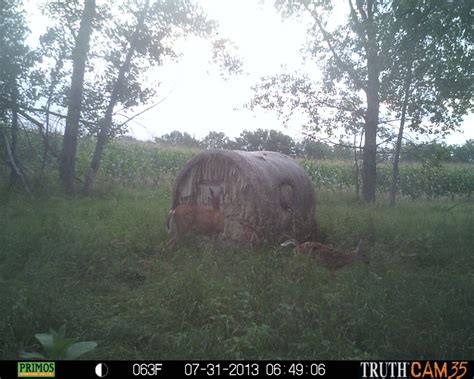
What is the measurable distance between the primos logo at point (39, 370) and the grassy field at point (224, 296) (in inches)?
19.8

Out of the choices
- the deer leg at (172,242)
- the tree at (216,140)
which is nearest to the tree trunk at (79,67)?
the deer leg at (172,242)

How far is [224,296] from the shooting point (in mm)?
4332

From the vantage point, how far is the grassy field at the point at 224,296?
354cm

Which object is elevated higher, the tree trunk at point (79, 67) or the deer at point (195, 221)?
the tree trunk at point (79, 67)

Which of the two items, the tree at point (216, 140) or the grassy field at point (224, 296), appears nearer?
the grassy field at point (224, 296)

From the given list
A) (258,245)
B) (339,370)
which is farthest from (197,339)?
(258,245)

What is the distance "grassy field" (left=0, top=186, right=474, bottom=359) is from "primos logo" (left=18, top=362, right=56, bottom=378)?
502 millimetres

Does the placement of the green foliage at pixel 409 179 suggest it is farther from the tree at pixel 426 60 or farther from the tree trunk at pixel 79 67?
the tree trunk at pixel 79 67

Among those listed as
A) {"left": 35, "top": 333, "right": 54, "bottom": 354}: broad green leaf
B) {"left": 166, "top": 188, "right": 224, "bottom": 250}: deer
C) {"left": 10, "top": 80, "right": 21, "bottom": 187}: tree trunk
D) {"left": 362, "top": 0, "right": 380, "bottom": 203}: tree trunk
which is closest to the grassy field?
{"left": 166, "top": 188, "right": 224, "bottom": 250}: deer

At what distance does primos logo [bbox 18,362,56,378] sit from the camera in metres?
2.79

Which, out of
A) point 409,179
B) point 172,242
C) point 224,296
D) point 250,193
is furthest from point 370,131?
point 224,296

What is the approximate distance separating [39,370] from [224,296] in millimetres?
1960

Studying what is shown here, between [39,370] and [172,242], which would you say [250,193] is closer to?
[172,242]

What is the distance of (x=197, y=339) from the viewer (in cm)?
356
